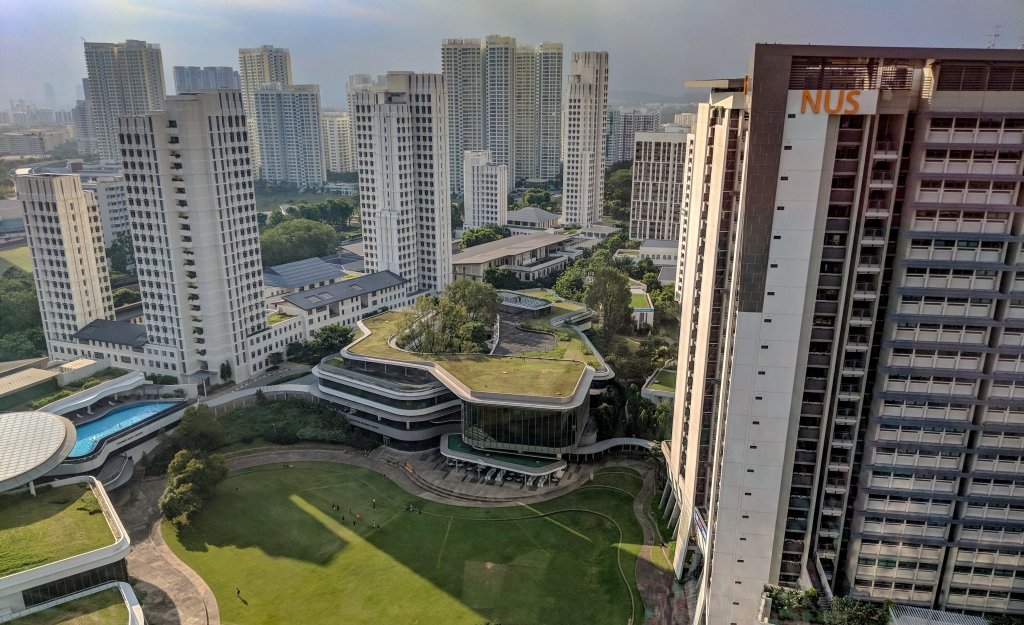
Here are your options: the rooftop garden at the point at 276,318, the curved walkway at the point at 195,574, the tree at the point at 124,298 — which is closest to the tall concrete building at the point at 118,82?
the tree at the point at 124,298

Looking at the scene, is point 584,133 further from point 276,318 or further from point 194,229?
point 194,229

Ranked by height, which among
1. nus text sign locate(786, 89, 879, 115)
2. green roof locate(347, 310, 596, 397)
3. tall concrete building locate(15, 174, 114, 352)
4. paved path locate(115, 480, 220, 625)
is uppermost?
nus text sign locate(786, 89, 879, 115)

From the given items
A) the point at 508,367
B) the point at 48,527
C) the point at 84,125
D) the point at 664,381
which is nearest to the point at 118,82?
the point at 84,125

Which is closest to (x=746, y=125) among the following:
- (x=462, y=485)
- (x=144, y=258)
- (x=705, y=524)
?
(x=705, y=524)

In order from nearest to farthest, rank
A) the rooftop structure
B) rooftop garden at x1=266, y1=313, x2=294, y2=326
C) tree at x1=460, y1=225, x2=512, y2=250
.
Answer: the rooftop structure
rooftop garden at x1=266, y1=313, x2=294, y2=326
tree at x1=460, y1=225, x2=512, y2=250

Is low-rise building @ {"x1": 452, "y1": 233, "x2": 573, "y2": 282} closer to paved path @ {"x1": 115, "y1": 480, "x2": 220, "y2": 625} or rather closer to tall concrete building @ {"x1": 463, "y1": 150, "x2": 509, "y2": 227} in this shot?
Answer: tall concrete building @ {"x1": 463, "y1": 150, "x2": 509, "y2": 227}

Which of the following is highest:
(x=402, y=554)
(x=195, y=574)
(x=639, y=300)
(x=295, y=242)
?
(x=295, y=242)

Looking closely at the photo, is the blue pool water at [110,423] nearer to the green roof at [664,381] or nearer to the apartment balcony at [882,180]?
the green roof at [664,381]

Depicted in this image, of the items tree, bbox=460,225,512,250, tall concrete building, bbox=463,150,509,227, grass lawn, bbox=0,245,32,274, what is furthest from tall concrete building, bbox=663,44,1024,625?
grass lawn, bbox=0,245,32,274
